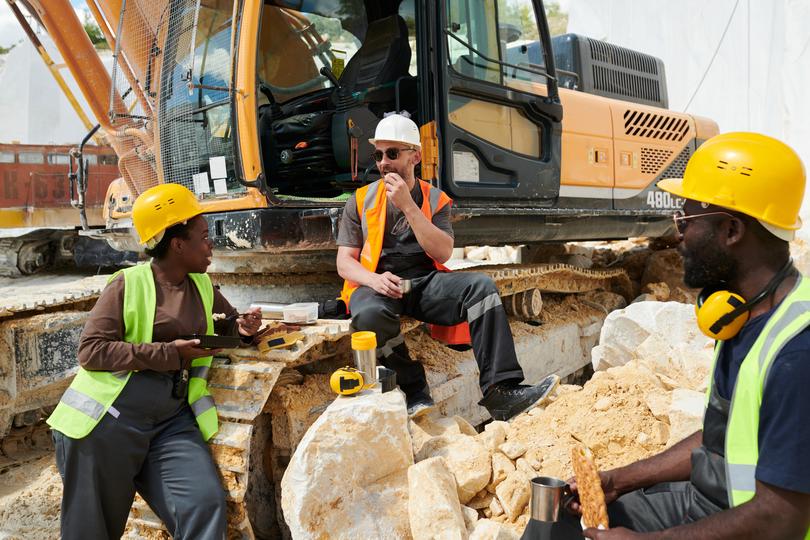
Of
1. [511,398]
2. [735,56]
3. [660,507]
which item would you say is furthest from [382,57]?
[735,56]

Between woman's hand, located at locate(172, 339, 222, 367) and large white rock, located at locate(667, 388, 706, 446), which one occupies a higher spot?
woman's hand, located at locate(172, 339, 222, 367)

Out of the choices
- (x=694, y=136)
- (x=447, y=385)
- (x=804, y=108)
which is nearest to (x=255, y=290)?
(x=447, y=385)

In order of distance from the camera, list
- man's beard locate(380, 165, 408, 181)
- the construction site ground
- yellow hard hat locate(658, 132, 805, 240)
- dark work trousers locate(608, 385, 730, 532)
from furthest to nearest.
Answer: man's beard locate(380, 165, 408, 181) → the construction site ground → dark work trousers locate(608, 385, 730, 532) → yellow hard hat locate(658, 132, 805, 240)

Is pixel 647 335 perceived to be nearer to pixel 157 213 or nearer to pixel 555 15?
pixel 157 213

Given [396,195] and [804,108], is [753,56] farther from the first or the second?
[396,195]

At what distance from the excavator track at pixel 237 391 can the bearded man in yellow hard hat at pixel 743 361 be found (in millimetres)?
1545

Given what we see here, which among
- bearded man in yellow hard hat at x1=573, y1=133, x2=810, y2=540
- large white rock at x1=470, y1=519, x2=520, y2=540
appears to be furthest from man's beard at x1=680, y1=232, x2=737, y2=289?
large white rock at x1=470, y1=519, x2=520, y2=540

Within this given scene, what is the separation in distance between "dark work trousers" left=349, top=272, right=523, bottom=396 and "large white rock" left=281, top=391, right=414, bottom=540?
64cm

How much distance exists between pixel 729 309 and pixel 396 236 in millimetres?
2170

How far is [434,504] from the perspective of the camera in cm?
243

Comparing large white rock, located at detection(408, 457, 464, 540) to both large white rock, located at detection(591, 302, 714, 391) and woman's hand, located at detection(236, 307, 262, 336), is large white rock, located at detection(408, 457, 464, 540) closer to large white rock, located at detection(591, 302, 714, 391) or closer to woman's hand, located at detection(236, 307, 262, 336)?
woman's hand, located at detection(236, 307, 262, 336)

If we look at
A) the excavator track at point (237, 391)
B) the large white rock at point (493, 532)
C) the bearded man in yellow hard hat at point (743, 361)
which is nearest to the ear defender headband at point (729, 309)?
the bearded man in yellow hard hat at point (743, 361)

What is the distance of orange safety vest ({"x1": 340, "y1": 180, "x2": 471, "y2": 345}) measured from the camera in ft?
11.7

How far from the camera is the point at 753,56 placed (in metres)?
14.5
